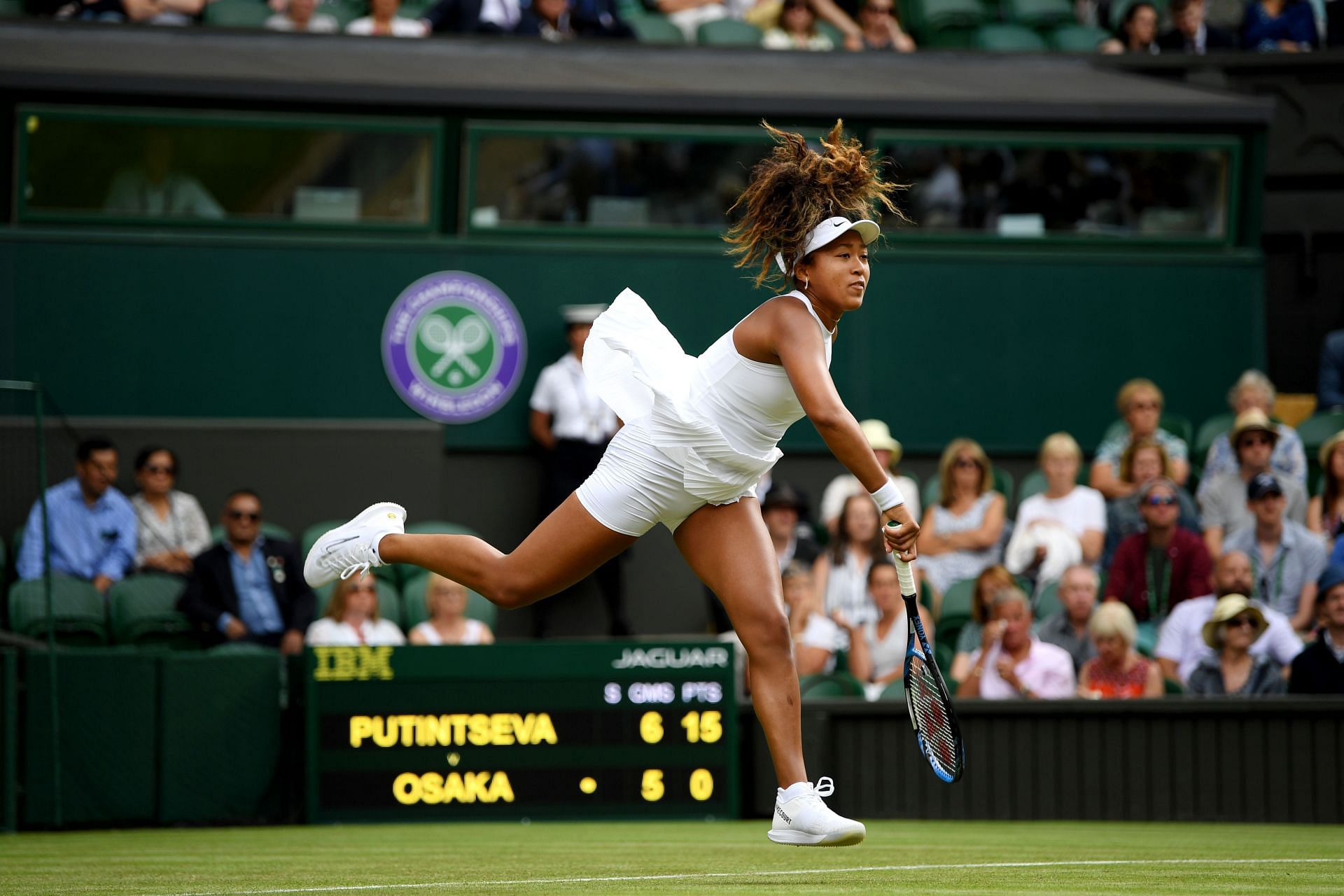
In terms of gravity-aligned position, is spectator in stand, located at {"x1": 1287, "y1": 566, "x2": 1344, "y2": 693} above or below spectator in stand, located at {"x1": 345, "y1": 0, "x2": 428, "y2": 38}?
below

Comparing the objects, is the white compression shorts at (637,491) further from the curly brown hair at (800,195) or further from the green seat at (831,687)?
the green seat at (831,687)

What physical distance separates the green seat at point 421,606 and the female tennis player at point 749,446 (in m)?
4.81

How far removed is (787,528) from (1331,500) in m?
2.93

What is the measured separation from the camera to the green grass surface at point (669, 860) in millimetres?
5117

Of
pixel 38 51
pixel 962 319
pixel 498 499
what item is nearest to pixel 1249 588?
pixel 962 319

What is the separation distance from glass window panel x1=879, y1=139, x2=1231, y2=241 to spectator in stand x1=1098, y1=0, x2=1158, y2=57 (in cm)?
108

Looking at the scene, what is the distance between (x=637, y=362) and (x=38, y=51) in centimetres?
801

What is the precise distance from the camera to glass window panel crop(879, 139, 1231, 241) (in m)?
13.1

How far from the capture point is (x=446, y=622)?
974 cm

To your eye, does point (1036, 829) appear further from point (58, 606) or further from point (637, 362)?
point (58, 606)

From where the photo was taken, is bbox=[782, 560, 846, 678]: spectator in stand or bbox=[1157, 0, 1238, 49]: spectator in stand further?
bbox=[1157, 0, 1238, 49]: spectator in stand

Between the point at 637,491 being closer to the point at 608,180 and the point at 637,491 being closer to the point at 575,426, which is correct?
the point at 575,426

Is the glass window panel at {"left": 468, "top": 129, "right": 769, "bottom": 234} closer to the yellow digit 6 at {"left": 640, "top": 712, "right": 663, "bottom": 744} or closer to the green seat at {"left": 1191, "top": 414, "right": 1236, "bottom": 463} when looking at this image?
the green seat at {"left": 1191, "top": 414, "right": 1236, "bottom": 463}

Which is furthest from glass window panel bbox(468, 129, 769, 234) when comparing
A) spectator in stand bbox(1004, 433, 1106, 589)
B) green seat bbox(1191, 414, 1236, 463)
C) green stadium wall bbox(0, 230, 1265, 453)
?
green seat bbox(1191, 414, 1236, 463)
